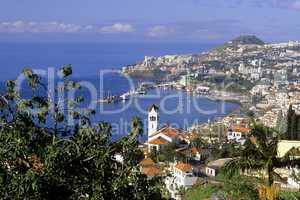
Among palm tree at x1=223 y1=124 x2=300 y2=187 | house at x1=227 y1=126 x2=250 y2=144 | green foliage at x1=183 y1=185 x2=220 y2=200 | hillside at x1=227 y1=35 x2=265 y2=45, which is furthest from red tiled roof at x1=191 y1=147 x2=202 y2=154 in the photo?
hillside at x1=227 y1=35 x2=265 y2=45

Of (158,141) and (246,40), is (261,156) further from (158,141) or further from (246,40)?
(246,40)

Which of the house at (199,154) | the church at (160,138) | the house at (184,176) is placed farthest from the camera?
the church at (160,138)

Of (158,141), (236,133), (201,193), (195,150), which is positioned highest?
(201,193)

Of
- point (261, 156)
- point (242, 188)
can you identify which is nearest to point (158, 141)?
point (242, 188)

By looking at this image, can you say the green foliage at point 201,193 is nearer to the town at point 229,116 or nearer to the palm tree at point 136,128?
the town at point 229,116

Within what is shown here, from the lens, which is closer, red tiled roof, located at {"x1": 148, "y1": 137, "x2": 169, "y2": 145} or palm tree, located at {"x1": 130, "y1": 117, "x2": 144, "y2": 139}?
palm tree, located at {"x1": 130, "y1": 117, "x2": 144, "y2": 139}

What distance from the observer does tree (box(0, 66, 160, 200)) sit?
4.98m

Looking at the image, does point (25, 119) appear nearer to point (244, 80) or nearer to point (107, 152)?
point (107, 152)

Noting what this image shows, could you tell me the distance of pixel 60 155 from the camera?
509 cm

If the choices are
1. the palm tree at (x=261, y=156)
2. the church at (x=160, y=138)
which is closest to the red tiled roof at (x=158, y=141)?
the church at (x=160, y=138)

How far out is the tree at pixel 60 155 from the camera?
4984 millimetres

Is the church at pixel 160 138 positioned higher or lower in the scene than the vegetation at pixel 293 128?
lower

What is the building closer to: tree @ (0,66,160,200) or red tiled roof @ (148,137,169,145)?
red tiled roof @ (148,137,169,145)

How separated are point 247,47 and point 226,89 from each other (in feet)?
159
